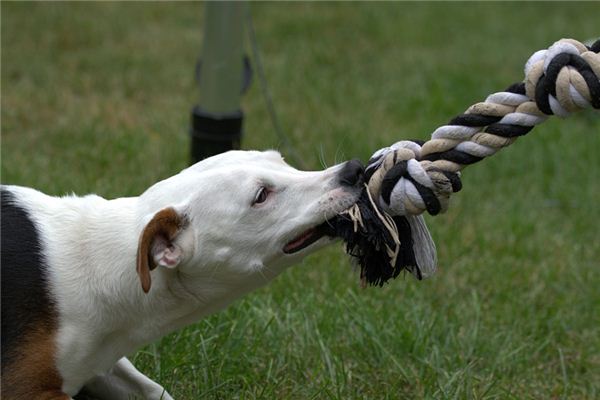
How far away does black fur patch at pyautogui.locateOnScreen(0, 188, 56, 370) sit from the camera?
3.27 m

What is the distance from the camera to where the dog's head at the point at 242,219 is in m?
3.22

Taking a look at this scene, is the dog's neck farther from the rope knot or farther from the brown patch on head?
the rope knot

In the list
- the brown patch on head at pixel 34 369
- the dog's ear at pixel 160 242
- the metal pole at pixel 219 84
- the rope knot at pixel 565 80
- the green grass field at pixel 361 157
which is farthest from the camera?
the metal pole at pixel 219 84

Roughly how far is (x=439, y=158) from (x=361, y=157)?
11.2 feet

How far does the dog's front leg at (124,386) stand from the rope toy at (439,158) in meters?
0.95

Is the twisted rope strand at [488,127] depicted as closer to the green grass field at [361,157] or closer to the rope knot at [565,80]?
the rope knot at [565,80]

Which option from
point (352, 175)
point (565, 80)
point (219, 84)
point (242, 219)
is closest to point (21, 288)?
point (242, 219)

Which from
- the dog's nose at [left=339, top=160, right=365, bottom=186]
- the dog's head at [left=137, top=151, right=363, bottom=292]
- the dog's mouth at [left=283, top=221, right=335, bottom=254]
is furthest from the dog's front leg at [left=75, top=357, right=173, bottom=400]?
the dog's nose at [left=339, top=160, right=365, bottom=186]

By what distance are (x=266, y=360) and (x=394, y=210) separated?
3.83 feet

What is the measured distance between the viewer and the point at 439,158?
10.0ft

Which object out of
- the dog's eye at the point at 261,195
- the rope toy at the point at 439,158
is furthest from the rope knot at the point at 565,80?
the dog's eye at the point at 261,195

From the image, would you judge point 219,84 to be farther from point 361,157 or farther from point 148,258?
point 148,258

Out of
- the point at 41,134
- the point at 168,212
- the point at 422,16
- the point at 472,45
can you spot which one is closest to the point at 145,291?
the point at 168,212

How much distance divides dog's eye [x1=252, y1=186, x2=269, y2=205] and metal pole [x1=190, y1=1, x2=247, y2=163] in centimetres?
271
